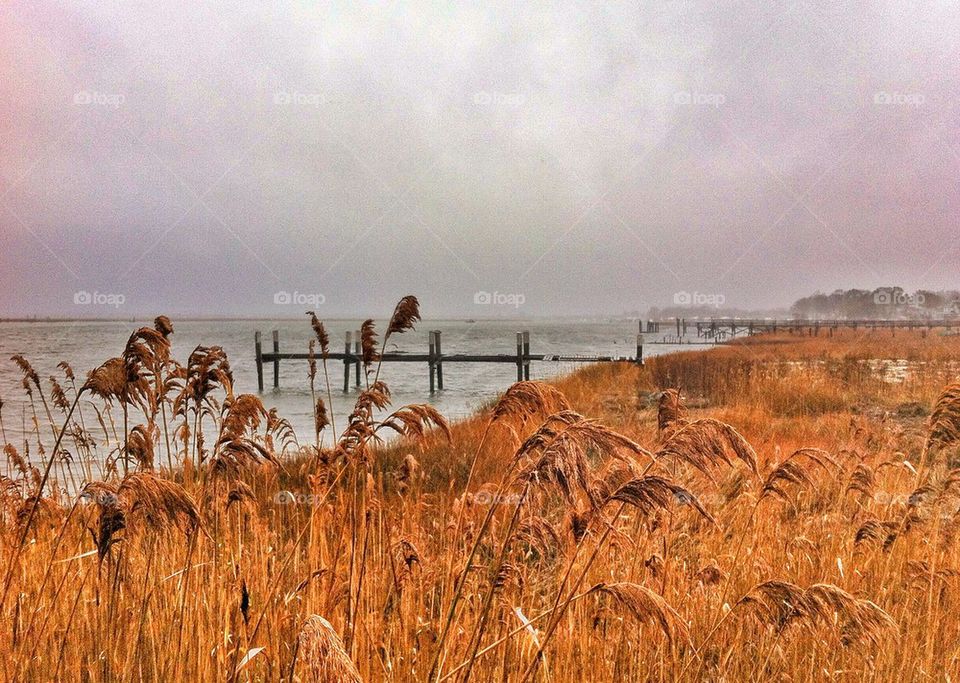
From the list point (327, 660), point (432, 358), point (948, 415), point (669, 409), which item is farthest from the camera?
point (432, 358)

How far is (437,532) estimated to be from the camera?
548 cm

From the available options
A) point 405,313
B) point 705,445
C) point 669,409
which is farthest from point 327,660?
point 669,409

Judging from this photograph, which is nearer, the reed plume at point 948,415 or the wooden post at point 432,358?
the reed plume at point 948,415

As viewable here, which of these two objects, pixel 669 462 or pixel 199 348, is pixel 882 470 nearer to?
pixel 669 462

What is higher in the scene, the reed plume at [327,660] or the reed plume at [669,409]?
the reed plume at [669,409]

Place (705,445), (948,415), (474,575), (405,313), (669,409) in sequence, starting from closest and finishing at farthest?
(705,445) < (405,313) < (948,415) < (669,409) < (474,575)

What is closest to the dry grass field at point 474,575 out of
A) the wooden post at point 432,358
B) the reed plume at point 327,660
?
the reed plume at point 327,660

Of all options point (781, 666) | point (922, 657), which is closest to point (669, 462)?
point (781, 666)

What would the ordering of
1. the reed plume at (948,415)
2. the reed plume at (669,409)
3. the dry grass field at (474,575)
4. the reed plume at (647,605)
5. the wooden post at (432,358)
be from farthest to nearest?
the wooden post at (432,358), the reed plume at (669,409), the reed plume at (948,415), the dry grass field at (474,575), the reed plume at (647,605)

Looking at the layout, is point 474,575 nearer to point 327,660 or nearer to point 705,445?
point 705,445

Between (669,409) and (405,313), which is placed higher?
(405,313)

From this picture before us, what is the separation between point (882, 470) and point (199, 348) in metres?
6.90

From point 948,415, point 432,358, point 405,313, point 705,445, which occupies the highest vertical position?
point 405,313

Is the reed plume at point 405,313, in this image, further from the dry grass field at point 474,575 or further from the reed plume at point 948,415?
the reed plume at point 948,415
